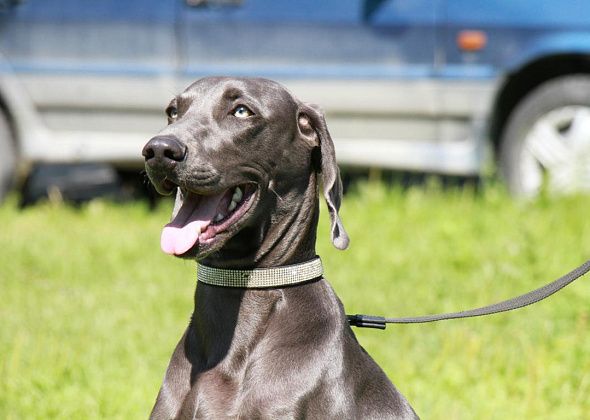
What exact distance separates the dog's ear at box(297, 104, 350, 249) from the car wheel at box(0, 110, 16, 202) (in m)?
5.22

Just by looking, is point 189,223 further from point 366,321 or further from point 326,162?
point 366,321

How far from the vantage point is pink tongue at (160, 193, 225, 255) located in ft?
10.7

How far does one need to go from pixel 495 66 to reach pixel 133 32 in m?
2.62

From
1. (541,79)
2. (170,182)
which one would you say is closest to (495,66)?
(541,79)

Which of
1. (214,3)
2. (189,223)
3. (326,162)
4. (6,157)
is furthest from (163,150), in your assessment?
(6,157)

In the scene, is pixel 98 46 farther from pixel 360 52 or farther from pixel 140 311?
pixel 140 311

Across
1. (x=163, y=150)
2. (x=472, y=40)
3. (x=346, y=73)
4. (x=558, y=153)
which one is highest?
(x=163, y=150)

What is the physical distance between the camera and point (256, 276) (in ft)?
11.5

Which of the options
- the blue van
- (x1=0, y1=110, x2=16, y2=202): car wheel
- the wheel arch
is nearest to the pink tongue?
the blue van

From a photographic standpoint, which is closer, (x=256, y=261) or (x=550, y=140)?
(x=256, y=261)

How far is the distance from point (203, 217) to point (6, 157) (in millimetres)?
5421

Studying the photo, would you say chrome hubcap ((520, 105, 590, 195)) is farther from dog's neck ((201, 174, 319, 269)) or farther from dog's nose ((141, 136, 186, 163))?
dog's nose ((141, 136, 186, 163))

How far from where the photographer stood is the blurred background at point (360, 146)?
6.12 meters

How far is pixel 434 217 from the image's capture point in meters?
7.55
